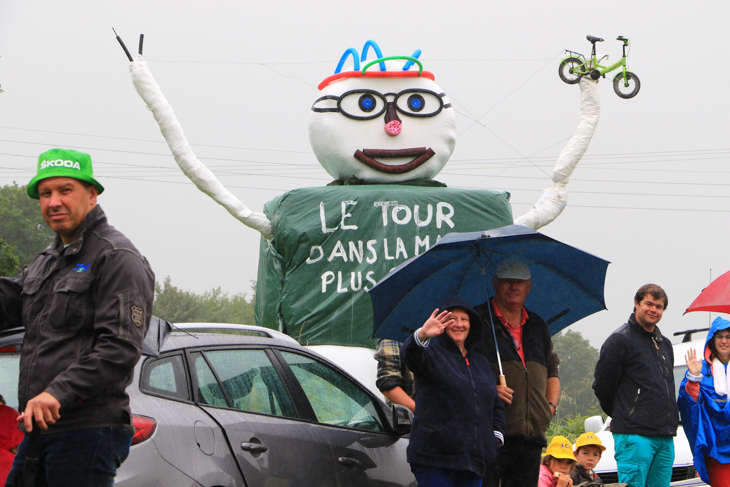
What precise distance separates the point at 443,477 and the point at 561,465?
208cm

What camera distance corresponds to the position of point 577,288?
5801 mm

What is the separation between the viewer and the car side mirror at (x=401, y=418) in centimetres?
505

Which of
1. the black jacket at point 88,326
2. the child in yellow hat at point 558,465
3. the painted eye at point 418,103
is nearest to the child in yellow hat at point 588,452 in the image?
the child in yellow hat at point 558,465

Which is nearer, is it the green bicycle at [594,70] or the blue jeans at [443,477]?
the blue jeans at [443,477]

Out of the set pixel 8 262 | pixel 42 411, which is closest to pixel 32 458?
pixel 42 411

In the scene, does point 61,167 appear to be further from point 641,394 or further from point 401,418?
point 641,394

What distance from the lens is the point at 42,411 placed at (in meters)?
2.85

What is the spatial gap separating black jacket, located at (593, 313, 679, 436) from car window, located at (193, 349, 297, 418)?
2384mm

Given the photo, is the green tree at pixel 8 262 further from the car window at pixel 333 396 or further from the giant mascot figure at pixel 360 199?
the car window at pixel 333 396

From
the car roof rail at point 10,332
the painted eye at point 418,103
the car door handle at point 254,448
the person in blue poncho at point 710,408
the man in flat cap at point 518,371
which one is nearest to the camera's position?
the car roof rail at point 10,332

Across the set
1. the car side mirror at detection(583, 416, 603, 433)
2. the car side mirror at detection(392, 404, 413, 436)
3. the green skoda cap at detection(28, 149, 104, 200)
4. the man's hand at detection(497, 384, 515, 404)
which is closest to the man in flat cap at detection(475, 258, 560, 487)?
the man's hand at detection(497, 384, 515, 404)

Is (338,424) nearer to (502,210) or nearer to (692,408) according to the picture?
(692,408)

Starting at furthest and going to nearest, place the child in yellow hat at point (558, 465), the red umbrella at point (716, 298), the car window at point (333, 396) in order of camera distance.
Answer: the red umbrella at point (716, 298), the child in yellow hat at point (558, 465), the car window at point (333, 396)

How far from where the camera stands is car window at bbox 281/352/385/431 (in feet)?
16.1
